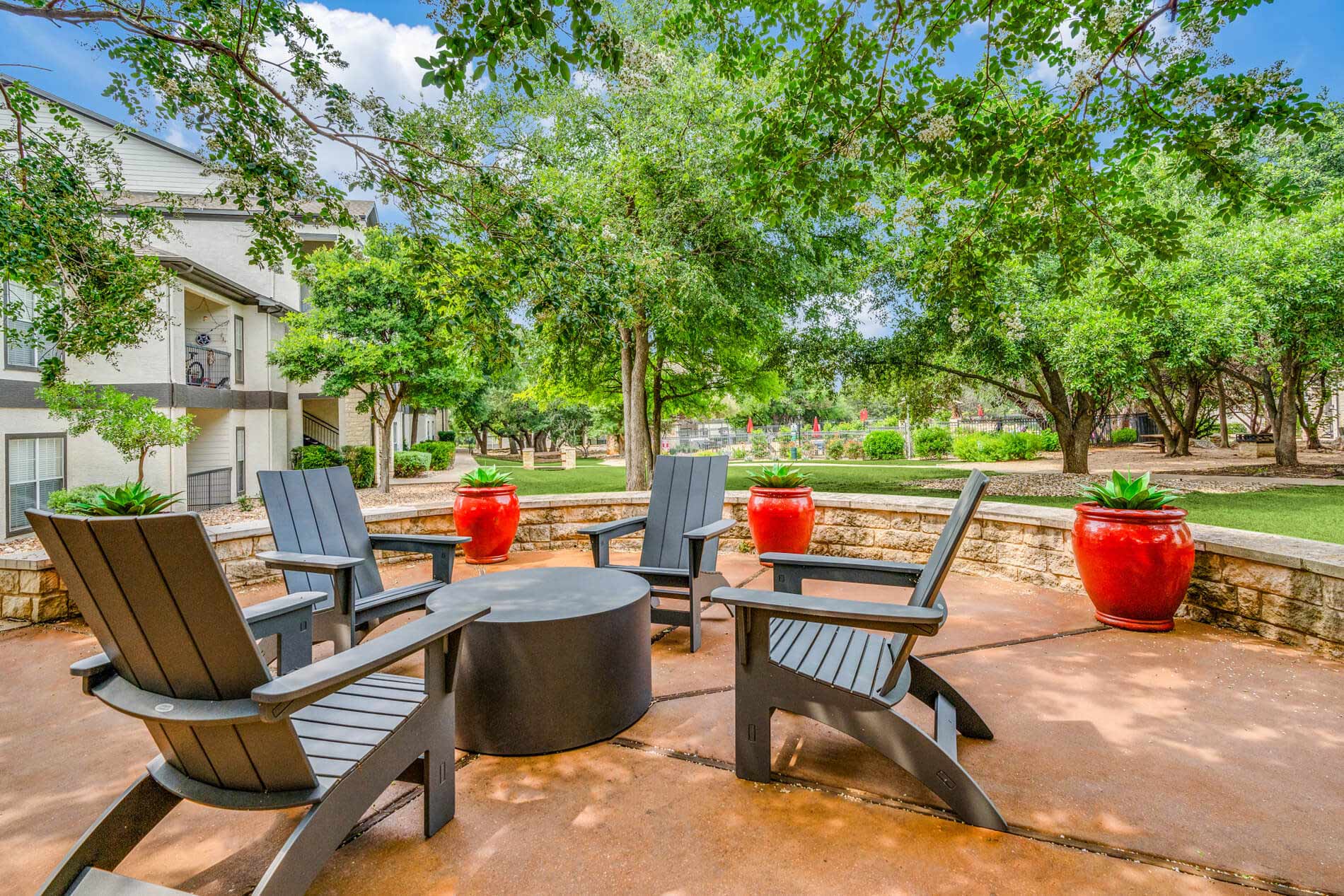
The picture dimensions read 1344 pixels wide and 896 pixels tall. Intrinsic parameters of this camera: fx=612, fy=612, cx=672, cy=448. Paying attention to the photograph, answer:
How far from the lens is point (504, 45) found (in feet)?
10.9

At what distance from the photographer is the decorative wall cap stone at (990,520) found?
10.9 feet

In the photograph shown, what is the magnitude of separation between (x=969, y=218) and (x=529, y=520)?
5026mm

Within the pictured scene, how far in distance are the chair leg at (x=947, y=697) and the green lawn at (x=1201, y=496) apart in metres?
5.53

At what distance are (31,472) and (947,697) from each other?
1258 centimetres

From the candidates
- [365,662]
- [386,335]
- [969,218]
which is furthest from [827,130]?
[386,335]

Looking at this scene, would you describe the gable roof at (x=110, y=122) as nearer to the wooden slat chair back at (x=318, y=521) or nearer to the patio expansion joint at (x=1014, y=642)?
the wooden slat chair back at (x=318, y=521)

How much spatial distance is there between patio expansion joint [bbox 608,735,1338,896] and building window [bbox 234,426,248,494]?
553 inches

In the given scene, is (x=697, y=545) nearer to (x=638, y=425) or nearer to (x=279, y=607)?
(x=279, y=607)

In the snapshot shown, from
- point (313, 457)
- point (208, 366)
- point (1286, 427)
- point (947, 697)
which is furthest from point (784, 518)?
point (1286, 427)

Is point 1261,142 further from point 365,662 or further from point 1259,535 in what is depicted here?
point 365,662

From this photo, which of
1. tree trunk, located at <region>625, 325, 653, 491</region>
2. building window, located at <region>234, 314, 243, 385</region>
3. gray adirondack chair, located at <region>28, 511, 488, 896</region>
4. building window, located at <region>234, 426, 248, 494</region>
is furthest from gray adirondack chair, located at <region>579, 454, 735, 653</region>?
building window, located at <region>234, 314, 243, 385</region>

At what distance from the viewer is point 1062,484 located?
456 inches

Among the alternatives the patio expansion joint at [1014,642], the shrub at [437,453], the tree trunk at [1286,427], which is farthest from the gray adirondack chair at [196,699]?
the shrub at [437,453]

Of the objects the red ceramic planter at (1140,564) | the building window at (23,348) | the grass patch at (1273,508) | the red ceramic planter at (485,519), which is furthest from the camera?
the building window at (23,348)
